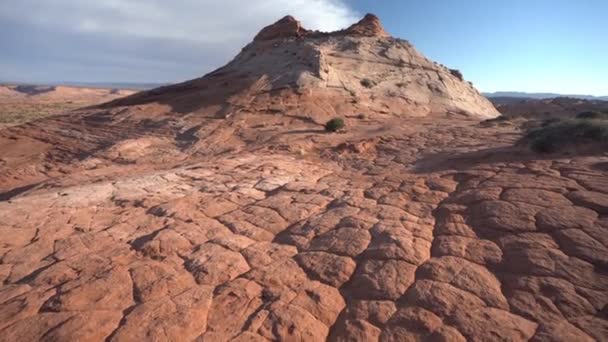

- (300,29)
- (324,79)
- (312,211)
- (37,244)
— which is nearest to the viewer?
(37,244)

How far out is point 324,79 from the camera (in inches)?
723

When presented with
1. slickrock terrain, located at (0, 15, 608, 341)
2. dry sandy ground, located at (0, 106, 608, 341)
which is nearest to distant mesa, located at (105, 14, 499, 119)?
slickrock terrain, located at (0, 15, 608, 341)

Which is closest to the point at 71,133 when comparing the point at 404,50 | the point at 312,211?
the point at 312,211

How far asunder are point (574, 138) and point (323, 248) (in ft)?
22.9

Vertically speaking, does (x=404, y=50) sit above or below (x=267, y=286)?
above

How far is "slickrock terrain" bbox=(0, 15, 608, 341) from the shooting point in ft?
10.3

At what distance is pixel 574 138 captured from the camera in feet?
25.5

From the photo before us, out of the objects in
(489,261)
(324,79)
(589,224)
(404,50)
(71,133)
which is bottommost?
(71,133)

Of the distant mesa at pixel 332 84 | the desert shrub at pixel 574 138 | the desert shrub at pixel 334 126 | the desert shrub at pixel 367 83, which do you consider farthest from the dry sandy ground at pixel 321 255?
the desert shrub at pixel 367 83

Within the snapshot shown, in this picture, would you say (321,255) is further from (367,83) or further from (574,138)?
(367,83)

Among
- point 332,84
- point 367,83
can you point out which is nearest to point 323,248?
point 332,84

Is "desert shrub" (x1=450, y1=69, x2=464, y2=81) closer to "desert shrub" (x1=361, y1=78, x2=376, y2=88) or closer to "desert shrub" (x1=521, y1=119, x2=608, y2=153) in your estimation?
"desert shrub" (x1=361, y1=78, x2=376, y2=88)

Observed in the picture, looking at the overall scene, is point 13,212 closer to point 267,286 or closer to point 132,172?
point 132,172

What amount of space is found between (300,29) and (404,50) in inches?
342
